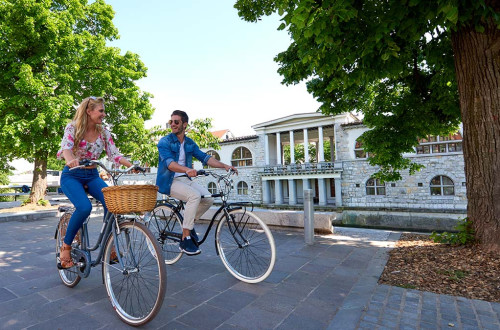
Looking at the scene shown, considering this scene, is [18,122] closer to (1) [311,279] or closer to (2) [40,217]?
(2) [40,217]

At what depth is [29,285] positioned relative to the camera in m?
3.34

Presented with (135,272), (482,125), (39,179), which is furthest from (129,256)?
(39,179)

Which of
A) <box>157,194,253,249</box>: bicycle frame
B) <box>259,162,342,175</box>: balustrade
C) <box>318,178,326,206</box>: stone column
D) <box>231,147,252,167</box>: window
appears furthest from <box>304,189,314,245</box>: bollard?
<box>231,147,252,167</box>: window

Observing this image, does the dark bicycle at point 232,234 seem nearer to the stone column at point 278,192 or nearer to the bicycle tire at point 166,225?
the bicycle tire at point 166,225

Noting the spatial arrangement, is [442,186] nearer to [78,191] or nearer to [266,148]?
→ [266,148]

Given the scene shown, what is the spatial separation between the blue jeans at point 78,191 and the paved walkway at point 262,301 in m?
0.74

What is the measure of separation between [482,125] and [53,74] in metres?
14.6

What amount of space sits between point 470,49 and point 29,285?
6.70 meters

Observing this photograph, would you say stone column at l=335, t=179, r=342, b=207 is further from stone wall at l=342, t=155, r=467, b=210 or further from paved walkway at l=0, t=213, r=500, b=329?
paved walkway at l=0, t=213, r=500, b=329

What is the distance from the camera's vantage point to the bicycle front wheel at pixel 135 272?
88.1 inches

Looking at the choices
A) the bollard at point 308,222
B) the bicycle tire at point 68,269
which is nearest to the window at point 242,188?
the bollard at point 308,222

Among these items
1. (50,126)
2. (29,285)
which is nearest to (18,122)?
(50,126)

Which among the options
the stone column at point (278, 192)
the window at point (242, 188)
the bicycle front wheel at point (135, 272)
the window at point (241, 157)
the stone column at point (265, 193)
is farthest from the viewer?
the window at point (242, 188)

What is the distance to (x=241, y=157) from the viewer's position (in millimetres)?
34312
